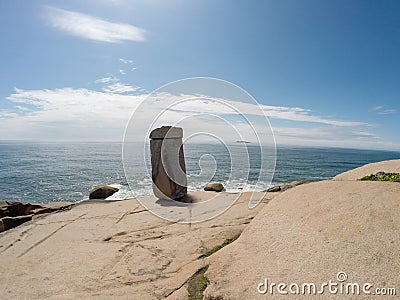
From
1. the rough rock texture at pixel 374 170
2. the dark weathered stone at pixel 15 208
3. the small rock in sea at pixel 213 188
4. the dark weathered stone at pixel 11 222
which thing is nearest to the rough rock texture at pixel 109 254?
the dark weathered stone at pixel 11 222

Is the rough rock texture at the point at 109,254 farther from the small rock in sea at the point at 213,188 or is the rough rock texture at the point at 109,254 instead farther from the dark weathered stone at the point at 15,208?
the small rock in sea at the point at 213,188

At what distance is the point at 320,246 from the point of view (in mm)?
3602

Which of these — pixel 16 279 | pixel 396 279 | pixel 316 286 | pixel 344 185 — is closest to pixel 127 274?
pixel 16 279


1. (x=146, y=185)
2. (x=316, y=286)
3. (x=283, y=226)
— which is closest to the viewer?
(x=316, y=286)

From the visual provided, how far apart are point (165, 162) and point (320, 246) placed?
8024 millimetres

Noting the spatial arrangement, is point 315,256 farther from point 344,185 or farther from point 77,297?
point 77,297

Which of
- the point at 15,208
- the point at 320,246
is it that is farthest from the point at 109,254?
the point at 15,208

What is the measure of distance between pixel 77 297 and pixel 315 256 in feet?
11.4

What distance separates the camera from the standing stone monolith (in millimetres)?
10734

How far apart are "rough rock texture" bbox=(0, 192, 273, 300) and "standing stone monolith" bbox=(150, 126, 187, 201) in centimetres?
246

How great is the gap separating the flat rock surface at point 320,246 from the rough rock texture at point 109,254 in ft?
2.48

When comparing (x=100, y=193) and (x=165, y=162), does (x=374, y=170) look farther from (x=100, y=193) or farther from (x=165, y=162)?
(x=100, y=193)

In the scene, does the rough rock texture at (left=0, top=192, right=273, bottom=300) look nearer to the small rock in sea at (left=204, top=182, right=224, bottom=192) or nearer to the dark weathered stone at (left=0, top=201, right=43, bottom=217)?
the dark weathered stone at (left=0, top=201, right=43, bottom=217)

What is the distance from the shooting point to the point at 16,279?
15.1ft
